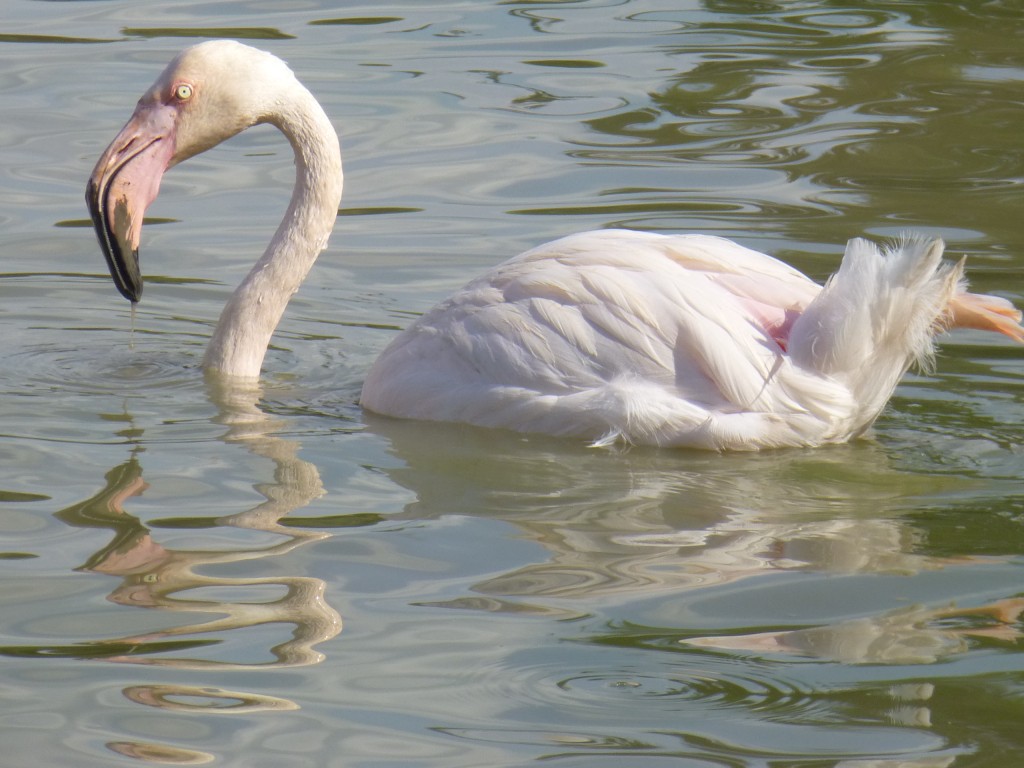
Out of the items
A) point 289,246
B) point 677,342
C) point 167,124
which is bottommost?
point 677,342

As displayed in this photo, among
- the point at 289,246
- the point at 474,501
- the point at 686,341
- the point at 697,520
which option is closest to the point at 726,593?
the point at 697,520

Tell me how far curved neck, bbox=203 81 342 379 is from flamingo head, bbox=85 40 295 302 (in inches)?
6.4

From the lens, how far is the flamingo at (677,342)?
17.9 feet

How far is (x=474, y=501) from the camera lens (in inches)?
210

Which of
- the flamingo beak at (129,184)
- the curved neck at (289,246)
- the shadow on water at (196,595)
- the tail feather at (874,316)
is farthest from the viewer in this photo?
the curved neck at (289,246)

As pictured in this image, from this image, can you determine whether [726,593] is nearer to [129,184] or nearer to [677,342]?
[677,342]

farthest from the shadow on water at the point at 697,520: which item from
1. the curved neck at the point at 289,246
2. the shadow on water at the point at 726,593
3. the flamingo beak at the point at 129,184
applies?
the flamingo beak at the point at 129,184

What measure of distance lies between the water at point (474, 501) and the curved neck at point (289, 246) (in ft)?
0.68

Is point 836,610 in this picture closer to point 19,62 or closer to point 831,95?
point 831,95

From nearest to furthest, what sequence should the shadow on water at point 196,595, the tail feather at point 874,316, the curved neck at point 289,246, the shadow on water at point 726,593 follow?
the shadow on water at point 726,593
the shadow on water at point 196,595
the tail feather at point 874,316
the curved neck at point 289,246

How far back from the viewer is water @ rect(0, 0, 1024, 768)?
12.6ft

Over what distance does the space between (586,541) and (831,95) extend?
22.3 feet

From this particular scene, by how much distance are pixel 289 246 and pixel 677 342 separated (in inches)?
78.9

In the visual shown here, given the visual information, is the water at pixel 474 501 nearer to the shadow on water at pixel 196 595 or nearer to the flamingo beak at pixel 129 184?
the shadow on water at pixel 196 595
